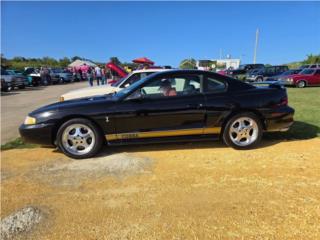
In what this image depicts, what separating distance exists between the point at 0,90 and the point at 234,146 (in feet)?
69.8

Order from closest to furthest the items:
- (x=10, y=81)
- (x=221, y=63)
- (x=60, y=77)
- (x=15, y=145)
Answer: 1. (x=15, y=145)
2. (x=10, y=81)
3. (x=60, y=77)
4. (x=221, y=63)

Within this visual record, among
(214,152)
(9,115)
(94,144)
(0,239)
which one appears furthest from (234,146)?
(9,115)

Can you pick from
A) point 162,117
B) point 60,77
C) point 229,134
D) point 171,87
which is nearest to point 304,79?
point 229,134

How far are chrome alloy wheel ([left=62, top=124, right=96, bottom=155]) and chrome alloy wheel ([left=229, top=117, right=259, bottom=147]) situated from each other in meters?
2.30

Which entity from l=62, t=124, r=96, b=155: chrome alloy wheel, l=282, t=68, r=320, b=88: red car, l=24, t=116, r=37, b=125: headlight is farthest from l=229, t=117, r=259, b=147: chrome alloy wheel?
l=282, t=68, r=320, b=88: red car

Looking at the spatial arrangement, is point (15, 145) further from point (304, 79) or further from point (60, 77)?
point (60, 77)

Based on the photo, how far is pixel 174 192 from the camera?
343cm

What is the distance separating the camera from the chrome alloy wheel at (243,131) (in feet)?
15.9

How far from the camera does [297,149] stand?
477cm

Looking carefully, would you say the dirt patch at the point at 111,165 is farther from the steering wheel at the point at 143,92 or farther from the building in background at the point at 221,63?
the building in background at the point at 221,63

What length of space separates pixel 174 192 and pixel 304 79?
19171mm

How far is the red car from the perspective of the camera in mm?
19609

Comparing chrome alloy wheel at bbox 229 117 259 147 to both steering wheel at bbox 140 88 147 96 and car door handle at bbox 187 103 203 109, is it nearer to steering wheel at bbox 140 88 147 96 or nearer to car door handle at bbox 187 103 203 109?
car door handle at bbox 187 103 203 109

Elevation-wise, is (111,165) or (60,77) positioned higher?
(60,77)
